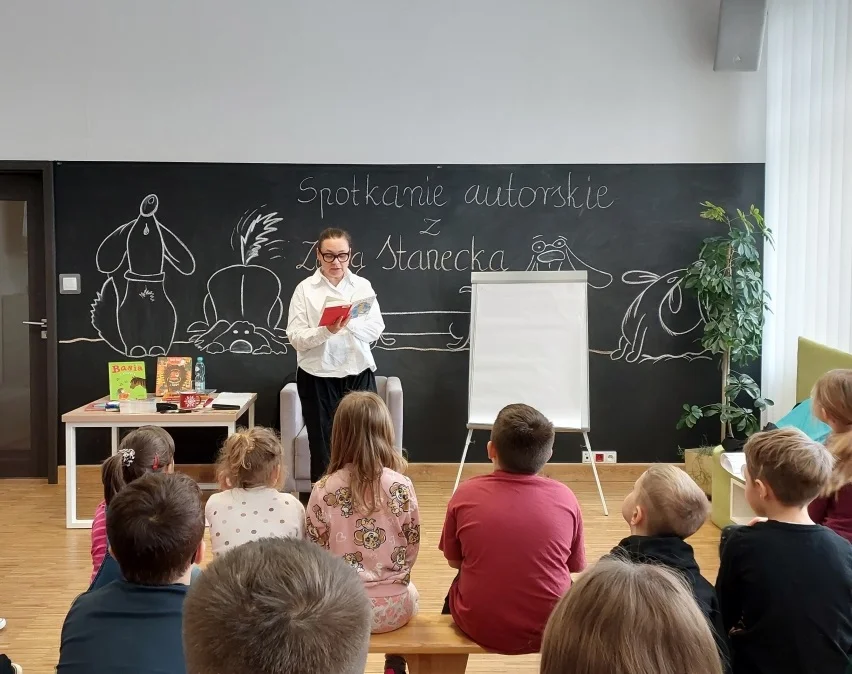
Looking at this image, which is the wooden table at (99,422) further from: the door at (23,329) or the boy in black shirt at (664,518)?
the boy in black shirt at (664,518)

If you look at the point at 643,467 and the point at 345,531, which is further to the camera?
the point at 643,467

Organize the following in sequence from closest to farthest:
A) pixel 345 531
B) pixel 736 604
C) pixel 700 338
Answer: pixel 736 604, pixel 345 531, pixel 700 338

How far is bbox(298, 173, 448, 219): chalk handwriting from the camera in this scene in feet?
18.0

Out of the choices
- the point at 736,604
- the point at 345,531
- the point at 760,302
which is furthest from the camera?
the point at 760,302

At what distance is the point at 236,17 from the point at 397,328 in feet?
7.42

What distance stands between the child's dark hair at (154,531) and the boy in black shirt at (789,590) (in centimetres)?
125

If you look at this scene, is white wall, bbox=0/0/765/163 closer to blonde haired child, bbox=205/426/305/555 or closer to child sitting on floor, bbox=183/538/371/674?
blonde haired child, bbox=205/426/305/555

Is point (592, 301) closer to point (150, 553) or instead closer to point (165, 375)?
point (165, 375)

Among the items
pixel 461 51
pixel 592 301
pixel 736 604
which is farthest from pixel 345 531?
pixel 461 51

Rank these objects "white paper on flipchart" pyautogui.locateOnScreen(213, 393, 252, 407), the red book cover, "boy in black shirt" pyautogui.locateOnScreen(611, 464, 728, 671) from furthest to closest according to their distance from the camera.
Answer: "white paper on flipchart" pyautogui.locateOnScreen(213, 393, 252, 407) → the red book cover → "boy in black shirt" pyautogui.locateOnScreen(611, 464, 728, 671)

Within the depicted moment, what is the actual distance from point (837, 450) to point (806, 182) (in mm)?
2941

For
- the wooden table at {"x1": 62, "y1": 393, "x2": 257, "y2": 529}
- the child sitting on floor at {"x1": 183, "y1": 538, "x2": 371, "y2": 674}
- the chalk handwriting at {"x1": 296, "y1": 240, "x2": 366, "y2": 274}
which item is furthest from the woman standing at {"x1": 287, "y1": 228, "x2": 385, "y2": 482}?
the child sitting on floor at {"x1": 183, "y1": 538, "x2": 371, "y2": 674}

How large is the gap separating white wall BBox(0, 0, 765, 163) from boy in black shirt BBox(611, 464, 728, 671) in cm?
372

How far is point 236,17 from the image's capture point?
5.41 metres
